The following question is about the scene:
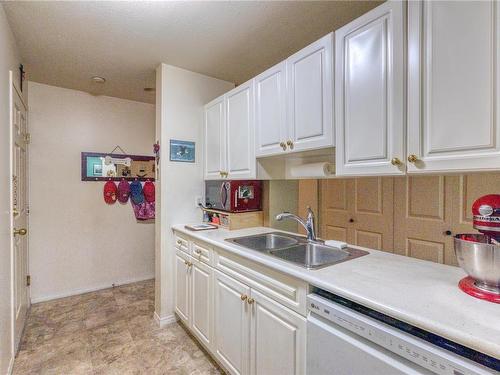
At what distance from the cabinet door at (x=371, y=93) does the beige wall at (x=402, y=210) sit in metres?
0.59

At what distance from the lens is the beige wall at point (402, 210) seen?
1494mm

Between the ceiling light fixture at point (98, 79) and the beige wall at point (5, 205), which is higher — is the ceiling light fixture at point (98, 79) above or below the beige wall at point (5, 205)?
above

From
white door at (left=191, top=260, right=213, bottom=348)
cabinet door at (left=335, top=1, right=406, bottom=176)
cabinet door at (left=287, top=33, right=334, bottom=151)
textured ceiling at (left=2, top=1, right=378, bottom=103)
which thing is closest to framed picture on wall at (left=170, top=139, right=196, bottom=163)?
textured ceiling at (left=2, top=1, right=378, bottom=103)

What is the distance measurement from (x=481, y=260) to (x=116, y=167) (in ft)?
11.3

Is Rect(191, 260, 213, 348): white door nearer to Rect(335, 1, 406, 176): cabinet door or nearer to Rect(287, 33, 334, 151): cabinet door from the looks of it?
Rect(287, 33, 334, 151): cabinet door

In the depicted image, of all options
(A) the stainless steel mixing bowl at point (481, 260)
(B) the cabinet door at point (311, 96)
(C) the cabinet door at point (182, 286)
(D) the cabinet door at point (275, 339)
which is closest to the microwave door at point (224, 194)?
(C) the cabinet door at point (182, 286)

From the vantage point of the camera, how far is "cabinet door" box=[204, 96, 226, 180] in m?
2.31

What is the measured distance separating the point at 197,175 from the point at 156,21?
1.31 metres

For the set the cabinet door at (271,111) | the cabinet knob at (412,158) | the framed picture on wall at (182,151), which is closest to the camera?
the cabinet knob at (412,158)

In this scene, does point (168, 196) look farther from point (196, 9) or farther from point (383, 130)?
point (383, 130)

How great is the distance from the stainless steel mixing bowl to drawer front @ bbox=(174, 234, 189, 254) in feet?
5.93

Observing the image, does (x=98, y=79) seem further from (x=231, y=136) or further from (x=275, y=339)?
(x=275, y=339)

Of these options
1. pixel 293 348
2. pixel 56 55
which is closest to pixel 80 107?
pixel 56 55

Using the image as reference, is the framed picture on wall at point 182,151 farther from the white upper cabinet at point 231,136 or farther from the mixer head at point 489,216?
the mixer head at point 489,216
